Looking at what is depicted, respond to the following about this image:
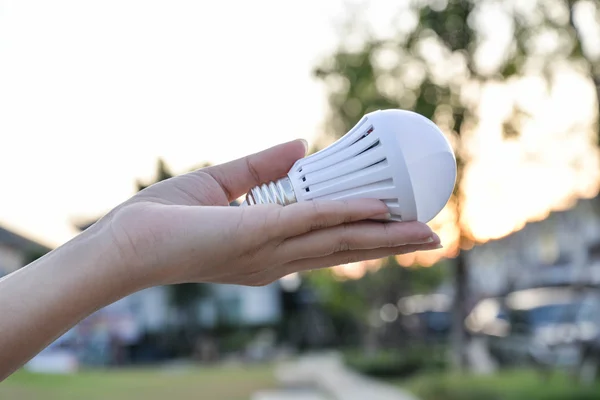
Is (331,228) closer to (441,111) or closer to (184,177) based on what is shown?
(184,177)

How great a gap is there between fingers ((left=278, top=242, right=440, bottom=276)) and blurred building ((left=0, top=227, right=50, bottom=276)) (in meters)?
21.7

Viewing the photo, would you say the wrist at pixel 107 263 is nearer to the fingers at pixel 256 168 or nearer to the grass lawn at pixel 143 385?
the fingers at pixel 256 168

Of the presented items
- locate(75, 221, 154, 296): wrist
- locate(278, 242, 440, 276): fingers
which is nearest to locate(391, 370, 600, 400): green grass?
locate(278, 242, 440, 276): fingers

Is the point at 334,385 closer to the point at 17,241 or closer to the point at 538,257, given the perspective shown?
the point at 17,241

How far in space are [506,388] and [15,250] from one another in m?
17.3

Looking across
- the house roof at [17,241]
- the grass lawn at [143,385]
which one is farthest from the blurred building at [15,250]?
the grass lawn at [143,385]

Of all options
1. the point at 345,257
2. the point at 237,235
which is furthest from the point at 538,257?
the point at 237,235

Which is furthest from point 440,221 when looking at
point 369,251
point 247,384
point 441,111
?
point 369,251

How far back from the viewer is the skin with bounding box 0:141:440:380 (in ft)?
4.08

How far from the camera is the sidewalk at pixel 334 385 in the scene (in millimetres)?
13703

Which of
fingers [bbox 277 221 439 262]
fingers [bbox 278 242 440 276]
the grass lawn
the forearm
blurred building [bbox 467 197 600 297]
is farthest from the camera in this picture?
blurred building [bbox 467 197 600 297]

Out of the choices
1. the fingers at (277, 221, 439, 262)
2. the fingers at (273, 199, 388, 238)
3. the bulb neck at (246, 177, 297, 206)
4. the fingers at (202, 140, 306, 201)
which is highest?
the fingers at (202, 140, 306, 201)

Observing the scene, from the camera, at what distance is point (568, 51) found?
8625mm

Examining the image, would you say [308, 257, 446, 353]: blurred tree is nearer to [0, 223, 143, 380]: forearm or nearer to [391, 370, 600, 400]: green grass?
[391, 370, 600, 400]: green grass
